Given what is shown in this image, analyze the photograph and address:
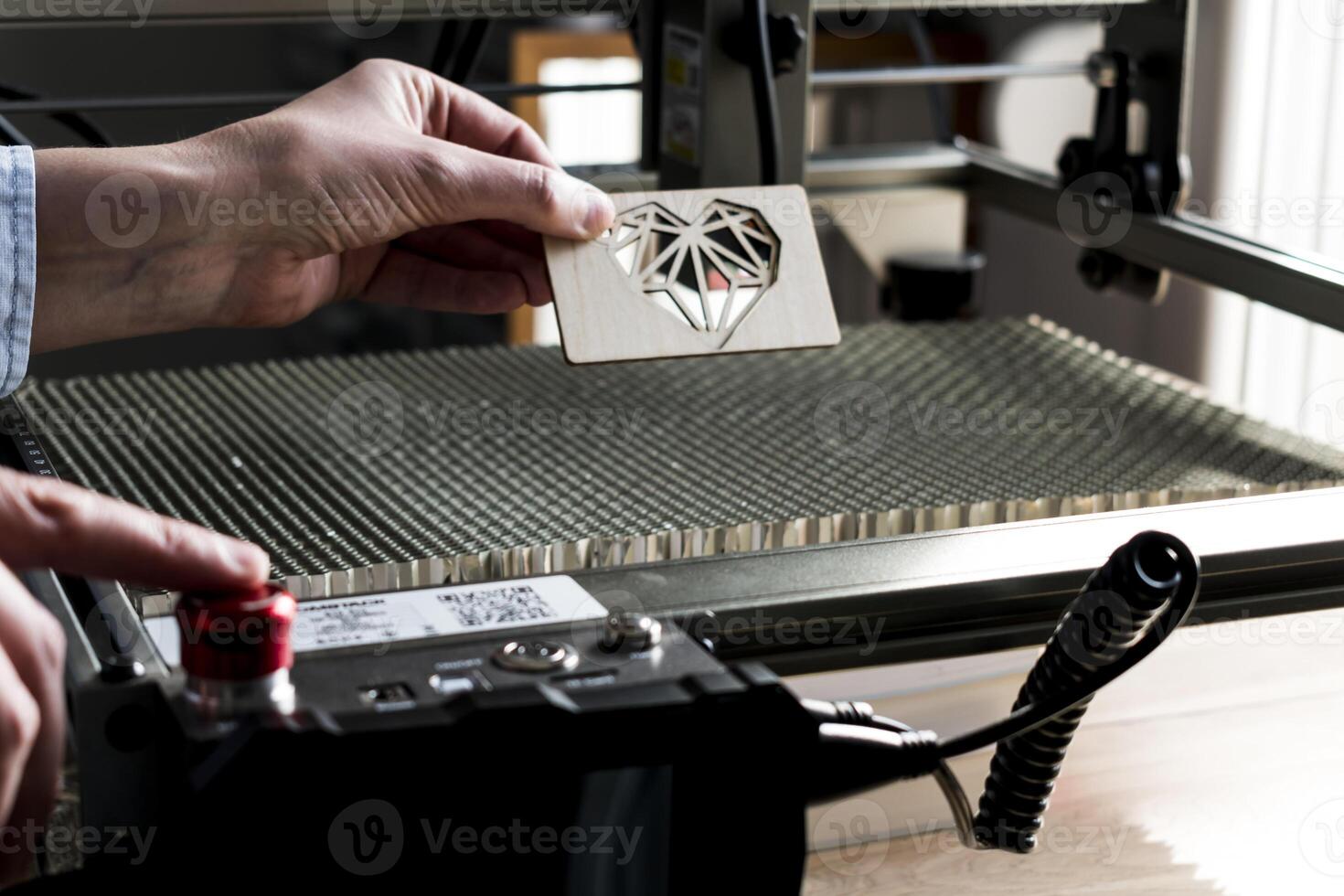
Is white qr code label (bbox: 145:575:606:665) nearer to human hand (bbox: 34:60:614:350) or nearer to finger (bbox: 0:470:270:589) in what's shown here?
finger (bbox: 0:470:270:589)

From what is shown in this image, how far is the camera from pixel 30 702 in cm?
44

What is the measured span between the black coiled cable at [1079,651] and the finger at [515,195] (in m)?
0.32

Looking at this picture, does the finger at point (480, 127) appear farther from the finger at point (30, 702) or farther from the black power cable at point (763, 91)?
the finger at point (30, 702)

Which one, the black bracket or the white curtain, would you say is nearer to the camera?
the black bracket

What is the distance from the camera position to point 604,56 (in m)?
2.91

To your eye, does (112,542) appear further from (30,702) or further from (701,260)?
(701,260)

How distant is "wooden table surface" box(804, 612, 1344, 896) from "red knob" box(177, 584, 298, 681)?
0.94 ft

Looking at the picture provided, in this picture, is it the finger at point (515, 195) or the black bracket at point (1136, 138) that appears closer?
the finger at point (515, 195)

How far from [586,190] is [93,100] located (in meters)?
0.41

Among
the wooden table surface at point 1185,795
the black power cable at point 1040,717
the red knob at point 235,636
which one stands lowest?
the wooden table surface at point 1185,795

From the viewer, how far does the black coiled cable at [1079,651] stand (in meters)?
0.53

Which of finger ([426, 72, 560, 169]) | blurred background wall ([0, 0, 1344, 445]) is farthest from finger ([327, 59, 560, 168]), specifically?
blurred background wall ([0, 0, 1344, 445])

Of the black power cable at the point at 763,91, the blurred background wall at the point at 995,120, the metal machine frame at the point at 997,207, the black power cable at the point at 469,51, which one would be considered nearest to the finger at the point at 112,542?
the metal machine frame at the point at 997,207

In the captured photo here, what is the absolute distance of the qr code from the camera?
0.54 meters
